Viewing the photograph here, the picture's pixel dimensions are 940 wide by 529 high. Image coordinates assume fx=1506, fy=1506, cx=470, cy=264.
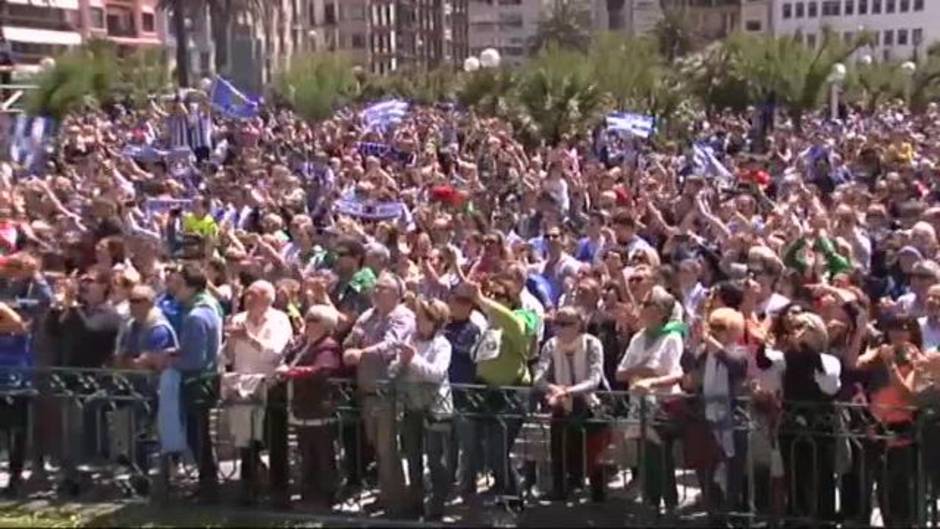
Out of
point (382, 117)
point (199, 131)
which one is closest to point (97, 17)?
point (382, 117)

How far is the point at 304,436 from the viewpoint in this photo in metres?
10.9

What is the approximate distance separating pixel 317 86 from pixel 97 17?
65.4 metres

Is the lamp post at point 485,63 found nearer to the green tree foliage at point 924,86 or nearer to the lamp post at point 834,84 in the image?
the lamp post at point 834,84

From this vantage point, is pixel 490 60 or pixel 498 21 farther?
pixel 498 21

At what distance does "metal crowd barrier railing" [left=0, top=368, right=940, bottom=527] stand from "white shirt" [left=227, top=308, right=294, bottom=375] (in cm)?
18

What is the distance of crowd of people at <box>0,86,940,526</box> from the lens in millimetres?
9797

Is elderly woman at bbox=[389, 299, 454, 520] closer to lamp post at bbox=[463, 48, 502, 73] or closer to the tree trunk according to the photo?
lamp post at bbox=[463, 48, 502, 73]

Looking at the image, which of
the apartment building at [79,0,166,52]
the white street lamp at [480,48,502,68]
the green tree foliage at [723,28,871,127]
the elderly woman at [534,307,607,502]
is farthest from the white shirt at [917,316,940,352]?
the apartment building at [79,0,166,52]

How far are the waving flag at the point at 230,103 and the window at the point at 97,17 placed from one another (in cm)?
7734

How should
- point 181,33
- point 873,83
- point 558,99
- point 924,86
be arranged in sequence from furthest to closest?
point 181,33
point 924,86
point 873,83
point 558,99

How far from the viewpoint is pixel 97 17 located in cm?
10300

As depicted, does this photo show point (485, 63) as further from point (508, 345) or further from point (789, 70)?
point (508, 345)

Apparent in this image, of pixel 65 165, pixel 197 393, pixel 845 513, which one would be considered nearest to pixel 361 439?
pixel 197 393

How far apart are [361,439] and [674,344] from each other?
95.4 inches
